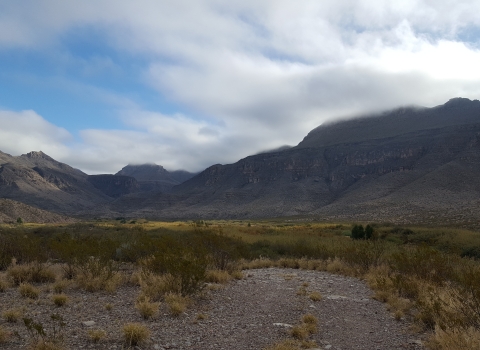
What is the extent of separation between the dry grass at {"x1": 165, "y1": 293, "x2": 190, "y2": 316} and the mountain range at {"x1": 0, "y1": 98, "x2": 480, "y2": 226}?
189 feet

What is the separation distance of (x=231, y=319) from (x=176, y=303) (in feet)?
4.39

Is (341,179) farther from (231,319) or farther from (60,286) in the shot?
Result: (231,319)

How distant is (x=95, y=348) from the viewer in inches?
236

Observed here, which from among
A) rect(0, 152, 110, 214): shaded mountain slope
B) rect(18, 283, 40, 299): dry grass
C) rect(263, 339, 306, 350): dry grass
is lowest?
rect(263, 339, 306, 350): dry grass

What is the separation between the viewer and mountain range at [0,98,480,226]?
87438mm

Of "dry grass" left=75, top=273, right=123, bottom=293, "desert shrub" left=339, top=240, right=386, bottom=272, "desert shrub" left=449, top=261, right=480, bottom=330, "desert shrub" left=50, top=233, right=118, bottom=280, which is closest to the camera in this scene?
"desert shrub" left=449, top=261, right=480, bottom=330

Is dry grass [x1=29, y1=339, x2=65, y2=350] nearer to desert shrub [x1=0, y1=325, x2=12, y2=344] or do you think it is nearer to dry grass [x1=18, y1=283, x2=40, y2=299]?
desert shrub [x1=0, y1=325, x2=12, y2=344]

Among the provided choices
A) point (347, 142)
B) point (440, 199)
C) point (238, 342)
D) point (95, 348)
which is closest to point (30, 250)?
point (95, 348)

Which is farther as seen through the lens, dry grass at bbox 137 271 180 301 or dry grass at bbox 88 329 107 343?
dry grass at bbox 137 271 180 301

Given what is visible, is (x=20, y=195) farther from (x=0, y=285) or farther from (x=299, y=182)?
(x=0, y=285)

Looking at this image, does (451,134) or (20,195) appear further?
(20,195)

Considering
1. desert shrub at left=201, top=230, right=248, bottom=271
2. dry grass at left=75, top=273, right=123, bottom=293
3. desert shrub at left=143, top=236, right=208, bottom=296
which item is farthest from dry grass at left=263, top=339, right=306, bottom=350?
desert shrub at left=201, top=230, right=248, bottom=271

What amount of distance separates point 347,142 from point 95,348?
527 feet

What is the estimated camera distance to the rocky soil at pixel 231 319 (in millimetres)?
6734
